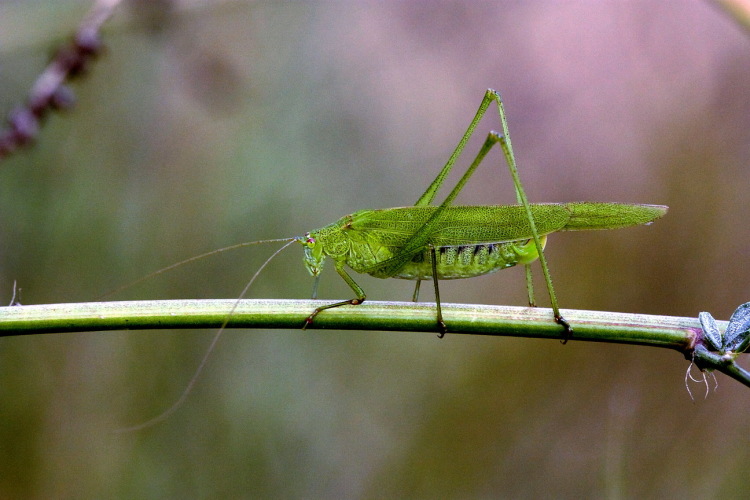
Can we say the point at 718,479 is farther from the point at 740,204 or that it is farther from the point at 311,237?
the point at 311,237

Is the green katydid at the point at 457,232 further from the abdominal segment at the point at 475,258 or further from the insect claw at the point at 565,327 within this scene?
the insect claw at the point at 565,327

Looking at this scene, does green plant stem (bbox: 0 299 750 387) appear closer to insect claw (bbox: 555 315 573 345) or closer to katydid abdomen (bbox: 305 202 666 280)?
insect claw (bbox: 555 315 573 345)

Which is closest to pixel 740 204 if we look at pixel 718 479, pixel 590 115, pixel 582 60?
pixel 590 115

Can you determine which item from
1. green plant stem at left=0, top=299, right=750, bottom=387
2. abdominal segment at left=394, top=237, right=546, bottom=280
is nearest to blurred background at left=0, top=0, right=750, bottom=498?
abdominal segment at left=394, top=237, right=546, bottom=280

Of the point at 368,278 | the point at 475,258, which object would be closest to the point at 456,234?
the point at 475,258

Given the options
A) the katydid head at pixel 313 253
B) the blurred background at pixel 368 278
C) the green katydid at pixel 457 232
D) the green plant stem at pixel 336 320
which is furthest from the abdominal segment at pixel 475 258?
the blurred background at pixel 368 278

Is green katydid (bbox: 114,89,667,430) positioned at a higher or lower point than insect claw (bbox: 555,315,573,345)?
higher

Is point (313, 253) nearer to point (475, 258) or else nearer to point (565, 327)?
point (475, 258)
